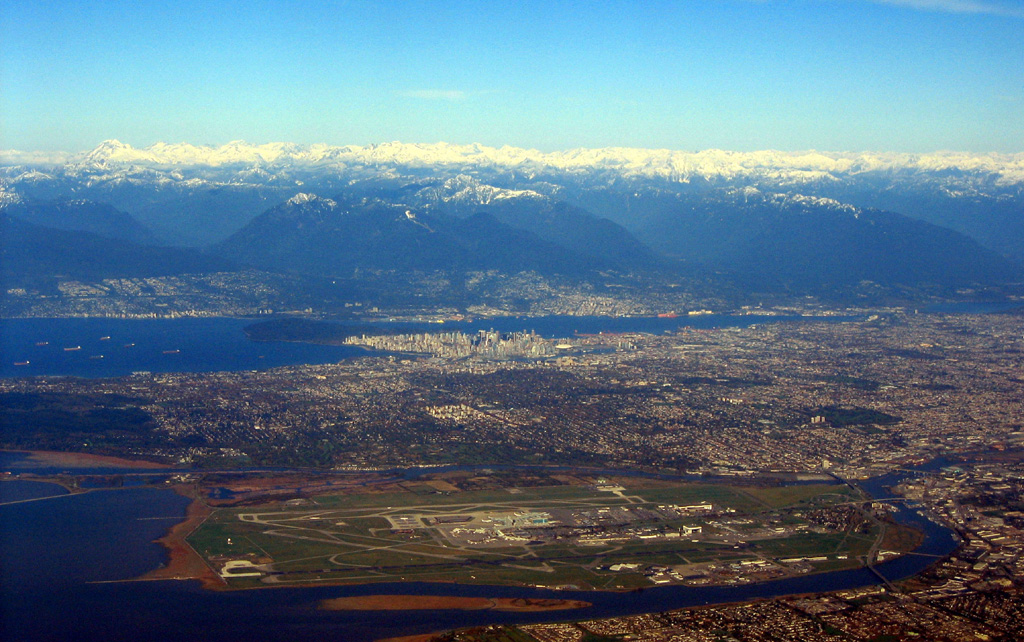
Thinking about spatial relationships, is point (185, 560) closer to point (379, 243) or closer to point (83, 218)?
point (379, 243)

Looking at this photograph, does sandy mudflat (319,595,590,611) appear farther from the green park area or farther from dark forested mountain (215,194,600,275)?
dark forested mountain (215,194,600,275)

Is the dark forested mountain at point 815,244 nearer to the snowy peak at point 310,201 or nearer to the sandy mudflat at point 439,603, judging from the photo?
the snowy peak at point 310,201

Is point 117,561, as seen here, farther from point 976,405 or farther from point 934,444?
point 976,405

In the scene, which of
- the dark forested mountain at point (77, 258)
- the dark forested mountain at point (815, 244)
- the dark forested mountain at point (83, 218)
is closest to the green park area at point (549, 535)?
the dark forested mountain at point (77, 258)

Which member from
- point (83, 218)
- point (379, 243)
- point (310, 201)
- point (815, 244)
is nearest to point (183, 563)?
point (379, 243)

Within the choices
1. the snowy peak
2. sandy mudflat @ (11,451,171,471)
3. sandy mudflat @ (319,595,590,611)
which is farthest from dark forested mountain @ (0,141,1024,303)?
sandy mudflat @ (319,595,590,611)

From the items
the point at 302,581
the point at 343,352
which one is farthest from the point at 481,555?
the point at 343,352
